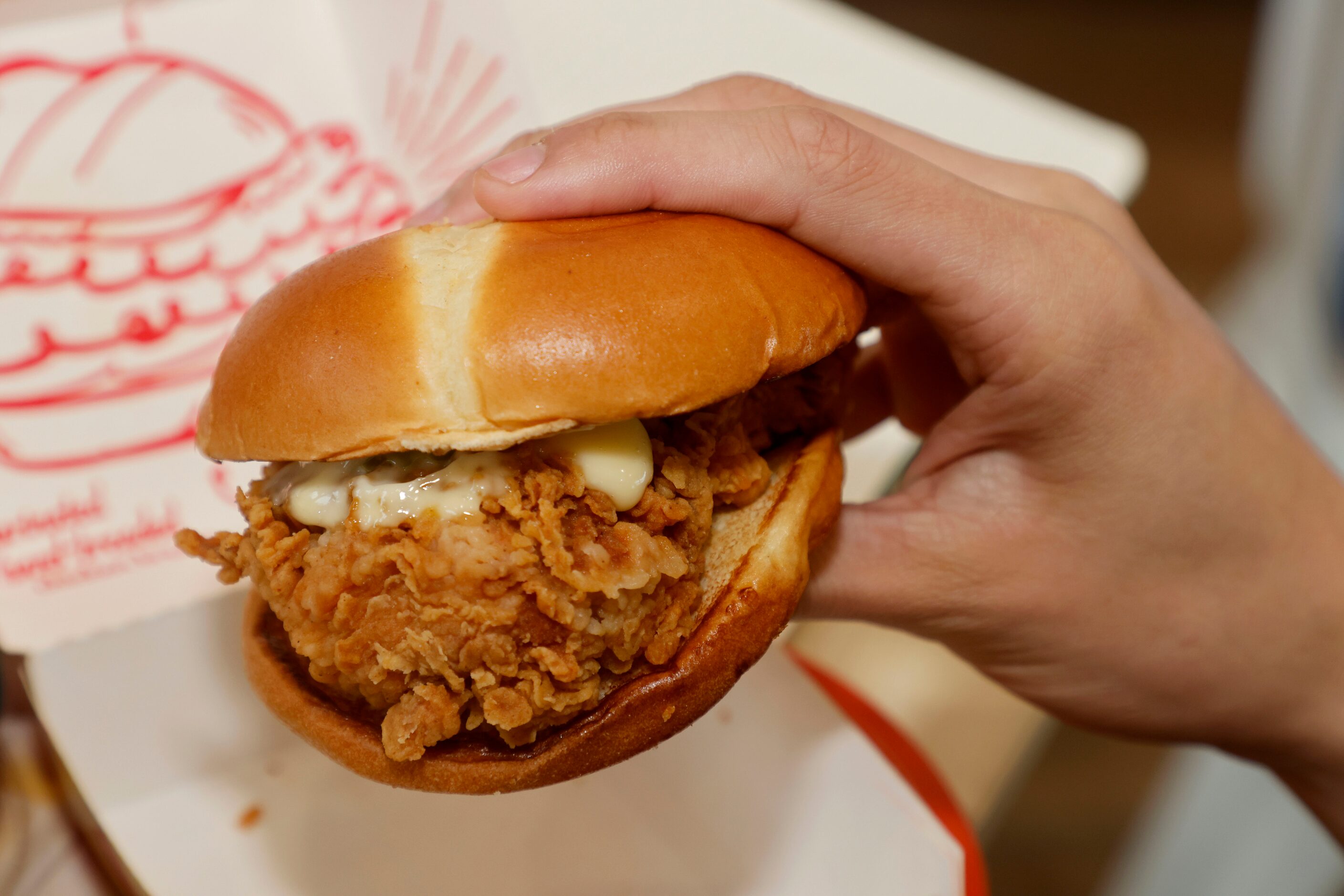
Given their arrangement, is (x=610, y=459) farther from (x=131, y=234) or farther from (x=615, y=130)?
(x=131, y=234)

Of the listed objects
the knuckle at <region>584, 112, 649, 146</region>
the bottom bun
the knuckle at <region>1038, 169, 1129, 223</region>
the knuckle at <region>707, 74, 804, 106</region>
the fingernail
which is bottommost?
the bottom bun

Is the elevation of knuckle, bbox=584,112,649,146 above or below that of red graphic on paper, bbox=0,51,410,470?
above

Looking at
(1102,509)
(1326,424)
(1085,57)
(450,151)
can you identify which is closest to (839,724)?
(1102,509)

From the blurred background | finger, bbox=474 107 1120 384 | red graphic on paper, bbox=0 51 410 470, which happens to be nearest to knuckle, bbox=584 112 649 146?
finger, bbox=474 107 1120 384

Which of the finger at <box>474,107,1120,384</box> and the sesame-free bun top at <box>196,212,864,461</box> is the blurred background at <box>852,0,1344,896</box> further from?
the sesame-free bun top at <box>196,212,864,461</box>

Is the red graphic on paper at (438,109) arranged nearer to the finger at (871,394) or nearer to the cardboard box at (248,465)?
the cardboard box at (248,465)

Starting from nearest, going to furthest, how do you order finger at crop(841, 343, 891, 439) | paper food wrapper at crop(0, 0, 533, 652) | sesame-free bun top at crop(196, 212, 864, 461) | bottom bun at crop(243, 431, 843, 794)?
sesame-free bun top at crop(196, 212, 864, 461)
bottom bun at crop(243, 431, 843, 794)
paper food wrapper at crop(0, 0, 533, 652)
finger at crop(841, 343, 891, 439)

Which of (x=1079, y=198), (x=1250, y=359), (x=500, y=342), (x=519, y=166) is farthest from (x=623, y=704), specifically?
(x=1250, y=359)

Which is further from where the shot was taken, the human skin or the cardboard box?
the cardboard box
